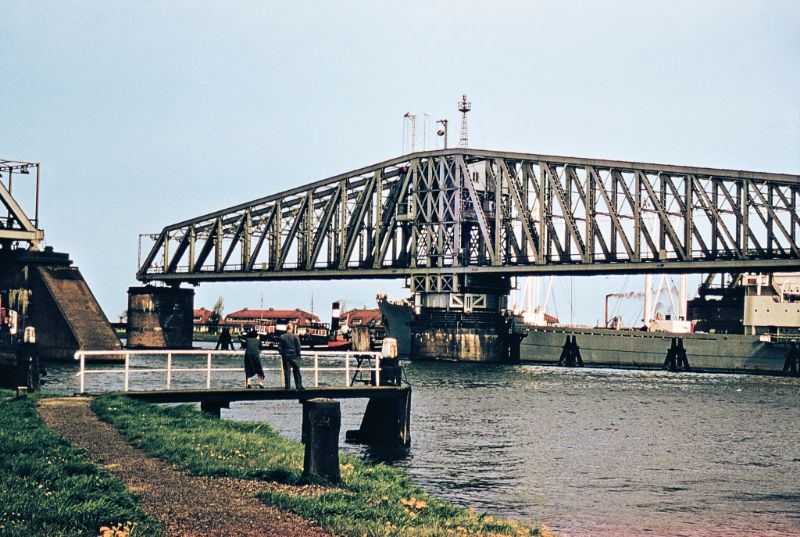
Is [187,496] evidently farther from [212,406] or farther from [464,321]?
[464,321]

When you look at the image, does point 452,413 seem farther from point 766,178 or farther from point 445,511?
point 766,178

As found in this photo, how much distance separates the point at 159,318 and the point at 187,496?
143 metres

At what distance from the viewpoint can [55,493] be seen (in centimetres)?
1684

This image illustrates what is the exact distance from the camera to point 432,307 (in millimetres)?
128250

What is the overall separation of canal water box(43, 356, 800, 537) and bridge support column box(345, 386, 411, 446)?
2.56 feet

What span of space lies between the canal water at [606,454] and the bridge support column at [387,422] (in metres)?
0.78

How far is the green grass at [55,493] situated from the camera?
14953mm

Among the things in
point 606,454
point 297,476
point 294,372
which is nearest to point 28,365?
point 294,372

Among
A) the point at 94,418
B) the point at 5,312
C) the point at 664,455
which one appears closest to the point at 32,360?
the point at 94,418

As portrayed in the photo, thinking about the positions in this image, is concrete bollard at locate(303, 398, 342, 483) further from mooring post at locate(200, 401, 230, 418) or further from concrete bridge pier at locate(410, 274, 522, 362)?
concrete bridge pier at locate(410, 274, 522, 362)

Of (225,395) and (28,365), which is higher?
(28,365)

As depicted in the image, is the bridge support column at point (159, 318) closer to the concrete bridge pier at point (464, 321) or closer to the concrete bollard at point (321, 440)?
Result: the concrete bridge pier at point (464, 321)

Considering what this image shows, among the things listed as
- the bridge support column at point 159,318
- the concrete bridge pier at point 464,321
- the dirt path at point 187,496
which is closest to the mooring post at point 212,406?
the dirt path at point 187,496

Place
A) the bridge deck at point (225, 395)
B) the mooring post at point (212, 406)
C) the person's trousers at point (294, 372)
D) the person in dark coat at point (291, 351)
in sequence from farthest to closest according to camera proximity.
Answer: the mooring post at point (212, 406) < the bridge deck at point (225, 395) < the person in dark coat at point (291, 351) < the person's trousers at point (294, 372)
